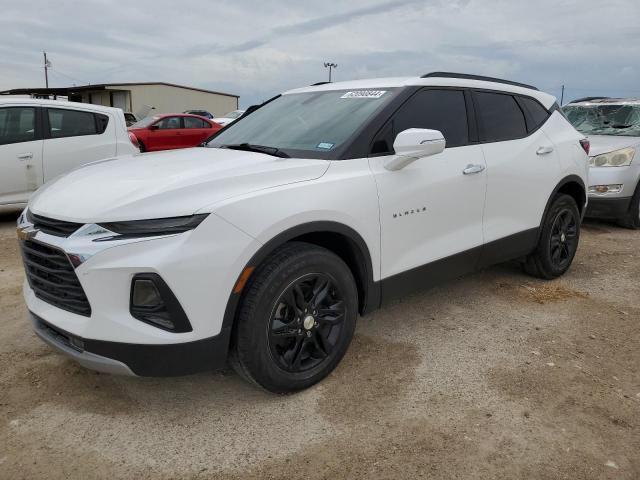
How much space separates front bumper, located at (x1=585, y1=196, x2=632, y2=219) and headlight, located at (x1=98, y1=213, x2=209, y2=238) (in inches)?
247

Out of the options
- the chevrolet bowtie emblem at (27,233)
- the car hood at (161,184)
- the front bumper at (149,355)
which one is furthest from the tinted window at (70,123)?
the front bumper at (149,355)

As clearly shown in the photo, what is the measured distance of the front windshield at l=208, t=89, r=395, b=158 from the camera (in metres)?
3.19

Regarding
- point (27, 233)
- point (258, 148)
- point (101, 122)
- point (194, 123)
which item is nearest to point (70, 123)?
point (101, 122)

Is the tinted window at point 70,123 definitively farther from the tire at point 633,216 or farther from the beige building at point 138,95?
the beige building at point 138,95

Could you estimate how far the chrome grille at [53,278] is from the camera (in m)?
2.43

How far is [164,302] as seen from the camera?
234cm

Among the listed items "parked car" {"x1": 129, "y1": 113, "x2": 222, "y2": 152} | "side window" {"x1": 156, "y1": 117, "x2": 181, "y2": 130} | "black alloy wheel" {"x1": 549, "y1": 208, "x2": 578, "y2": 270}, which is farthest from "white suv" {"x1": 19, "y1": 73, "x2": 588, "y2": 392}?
"side window" {"x1": 156, "y1": 117, "x2": 181, "y2": 130}

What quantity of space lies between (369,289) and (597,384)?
1.42 metres

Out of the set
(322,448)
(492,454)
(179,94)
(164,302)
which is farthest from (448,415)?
(179,94)

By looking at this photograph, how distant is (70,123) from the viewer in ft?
24.0

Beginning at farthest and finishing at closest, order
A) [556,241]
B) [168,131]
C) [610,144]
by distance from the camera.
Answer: [168,131] < [610,144] < [556,241]

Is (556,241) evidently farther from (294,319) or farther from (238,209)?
(238,209)

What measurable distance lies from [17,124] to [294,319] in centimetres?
584

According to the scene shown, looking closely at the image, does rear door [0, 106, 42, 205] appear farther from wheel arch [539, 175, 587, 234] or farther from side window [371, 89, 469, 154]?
wheel arch [539, 175, 587, 234]
